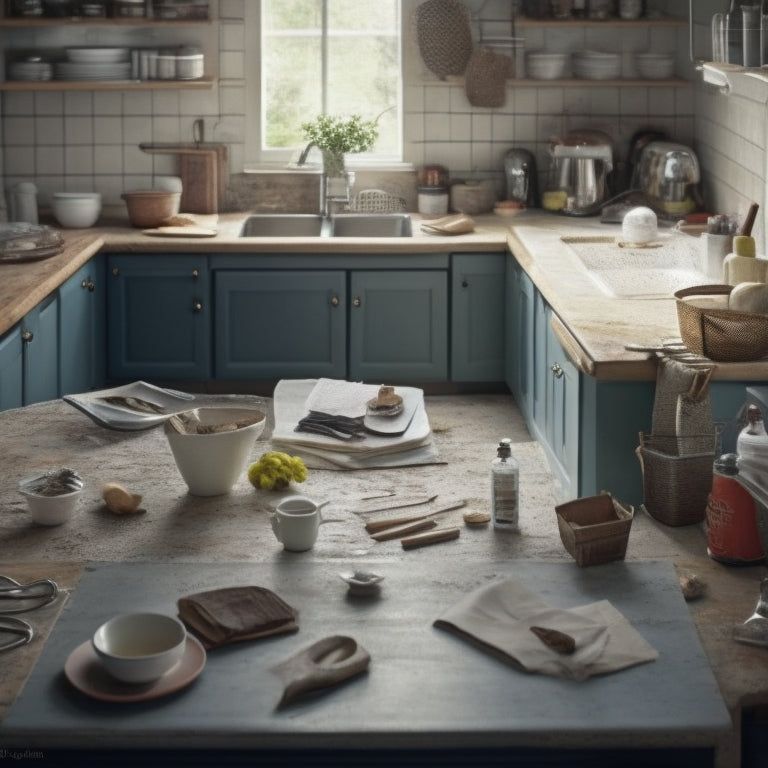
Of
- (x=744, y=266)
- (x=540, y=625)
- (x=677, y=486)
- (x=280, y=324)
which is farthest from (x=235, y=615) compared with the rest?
(x=280, y=324)

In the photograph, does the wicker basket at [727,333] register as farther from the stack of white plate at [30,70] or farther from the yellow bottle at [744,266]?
the stack of white plate at [30,70]

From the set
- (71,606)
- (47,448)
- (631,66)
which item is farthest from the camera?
(631,66)

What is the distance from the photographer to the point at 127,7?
6488 millimetres

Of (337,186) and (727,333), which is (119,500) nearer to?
(727,333)

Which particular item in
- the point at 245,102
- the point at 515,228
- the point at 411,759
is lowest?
the point at 411,759

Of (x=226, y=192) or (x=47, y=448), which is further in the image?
(x=226, y=192)

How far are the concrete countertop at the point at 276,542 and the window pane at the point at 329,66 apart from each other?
3925mm

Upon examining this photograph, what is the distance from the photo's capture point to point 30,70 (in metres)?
6.57

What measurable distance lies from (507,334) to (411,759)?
14.5ft

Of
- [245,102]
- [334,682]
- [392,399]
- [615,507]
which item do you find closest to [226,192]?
[245,102]

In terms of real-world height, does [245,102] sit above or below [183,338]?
above

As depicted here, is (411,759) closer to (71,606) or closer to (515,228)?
(71,606)

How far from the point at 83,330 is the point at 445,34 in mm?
2263

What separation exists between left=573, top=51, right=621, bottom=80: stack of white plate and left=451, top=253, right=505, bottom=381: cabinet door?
110 centimetres
